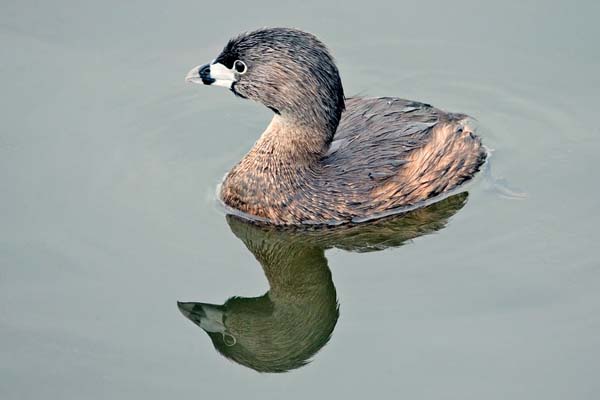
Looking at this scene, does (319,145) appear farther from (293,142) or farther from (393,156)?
(393,156)

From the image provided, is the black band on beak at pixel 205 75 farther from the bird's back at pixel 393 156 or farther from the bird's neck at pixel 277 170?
the bird's back at pixel 393 156

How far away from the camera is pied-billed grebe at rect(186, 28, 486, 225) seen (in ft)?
27.9

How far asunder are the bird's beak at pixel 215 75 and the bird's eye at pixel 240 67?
0.04 m

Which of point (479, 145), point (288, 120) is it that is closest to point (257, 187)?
point (288, 120)

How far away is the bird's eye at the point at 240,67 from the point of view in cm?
859

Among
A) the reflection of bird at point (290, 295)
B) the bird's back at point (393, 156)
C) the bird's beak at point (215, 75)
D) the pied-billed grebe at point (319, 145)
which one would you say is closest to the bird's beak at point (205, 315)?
the reflection of bird at point (290, 295)

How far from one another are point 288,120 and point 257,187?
0.53 m

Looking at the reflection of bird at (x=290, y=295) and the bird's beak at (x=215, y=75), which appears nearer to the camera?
the reflection of bird at (x=290, y=295)

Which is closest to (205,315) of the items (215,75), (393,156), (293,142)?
(293,142)

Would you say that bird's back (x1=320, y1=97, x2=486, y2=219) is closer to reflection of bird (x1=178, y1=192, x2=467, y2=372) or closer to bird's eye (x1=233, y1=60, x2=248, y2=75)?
reflection of bird (x1=178, y1=192, x2=467, y2=372)

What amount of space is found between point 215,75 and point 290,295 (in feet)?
5.14

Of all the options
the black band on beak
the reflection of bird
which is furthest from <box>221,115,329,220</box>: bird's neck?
the black band on beak

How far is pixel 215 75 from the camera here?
8688mm

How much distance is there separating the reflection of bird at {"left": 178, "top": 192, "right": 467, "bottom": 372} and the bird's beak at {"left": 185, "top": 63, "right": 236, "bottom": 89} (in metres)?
0.96
